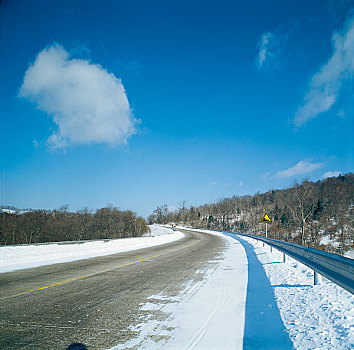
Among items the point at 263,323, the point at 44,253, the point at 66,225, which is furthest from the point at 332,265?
the point at 66,225

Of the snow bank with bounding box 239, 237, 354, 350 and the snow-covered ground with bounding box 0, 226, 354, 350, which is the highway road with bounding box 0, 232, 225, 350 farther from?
the snow bank with bounding box 239, 237, 354, 350

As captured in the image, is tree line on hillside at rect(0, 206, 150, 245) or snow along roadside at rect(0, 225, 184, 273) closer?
snow along roadside at rect(0, 225, 184, 273)

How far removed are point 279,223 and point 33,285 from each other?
341 ft

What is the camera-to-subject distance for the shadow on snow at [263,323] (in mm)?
3561

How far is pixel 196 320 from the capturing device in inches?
173

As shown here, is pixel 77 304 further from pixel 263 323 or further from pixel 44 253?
pixel 44 253

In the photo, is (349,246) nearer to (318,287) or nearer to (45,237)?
(318,287)

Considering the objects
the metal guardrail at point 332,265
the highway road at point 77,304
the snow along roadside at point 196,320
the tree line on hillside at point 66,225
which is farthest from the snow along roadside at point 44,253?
the tree line on hillside at point 66,225

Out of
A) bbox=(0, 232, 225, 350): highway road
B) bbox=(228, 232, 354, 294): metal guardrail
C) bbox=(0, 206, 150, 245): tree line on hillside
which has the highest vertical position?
bbox=(228, 232, 354, 294): metal guardrail

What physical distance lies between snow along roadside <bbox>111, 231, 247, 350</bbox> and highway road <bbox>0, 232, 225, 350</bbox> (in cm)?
29

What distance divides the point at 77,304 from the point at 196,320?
2676mm

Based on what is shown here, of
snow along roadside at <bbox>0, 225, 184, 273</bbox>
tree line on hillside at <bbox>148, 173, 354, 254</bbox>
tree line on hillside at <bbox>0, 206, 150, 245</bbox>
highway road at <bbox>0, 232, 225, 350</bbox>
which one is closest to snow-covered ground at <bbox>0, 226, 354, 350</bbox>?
A: highway road at <bbox>0, 232, 225, 350</bbox>

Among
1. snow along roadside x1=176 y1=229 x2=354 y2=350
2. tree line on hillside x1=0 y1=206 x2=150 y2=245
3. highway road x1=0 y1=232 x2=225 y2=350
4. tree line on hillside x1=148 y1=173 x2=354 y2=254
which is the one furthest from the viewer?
tree line on hillside x1=0 y1=206 x2=150 y2=245

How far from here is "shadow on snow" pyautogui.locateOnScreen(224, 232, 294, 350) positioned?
3561 mm
